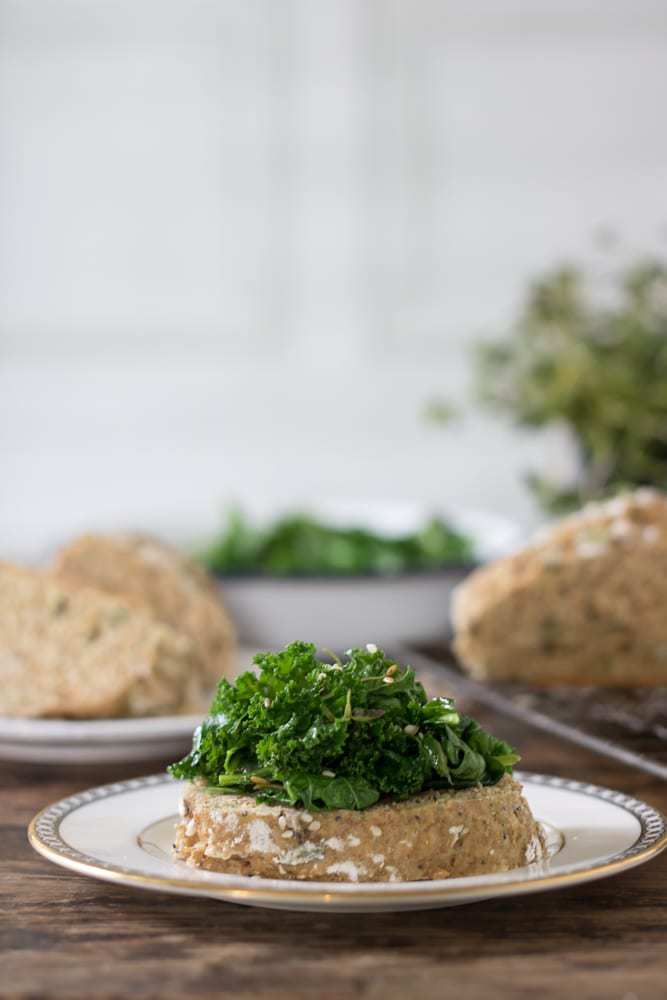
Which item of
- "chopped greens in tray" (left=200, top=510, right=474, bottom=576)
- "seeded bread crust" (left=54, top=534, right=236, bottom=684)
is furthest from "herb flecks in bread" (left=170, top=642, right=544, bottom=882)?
"chopped greens in tray" (left=200, top=510, right=474, bottom=576)

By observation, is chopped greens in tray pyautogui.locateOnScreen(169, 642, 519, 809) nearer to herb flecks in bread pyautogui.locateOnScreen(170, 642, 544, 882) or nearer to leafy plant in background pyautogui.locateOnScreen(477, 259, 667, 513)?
herb flecks in bread pyautogui.locateOnScreen(170, 642, 544, 882)

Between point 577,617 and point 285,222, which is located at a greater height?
point 285,222

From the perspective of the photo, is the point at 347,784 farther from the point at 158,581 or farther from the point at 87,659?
the point at 158,581

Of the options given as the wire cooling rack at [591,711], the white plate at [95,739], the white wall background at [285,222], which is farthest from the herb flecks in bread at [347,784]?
the white wall background at [285,222]

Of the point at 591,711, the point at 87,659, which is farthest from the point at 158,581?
the point at 591,711

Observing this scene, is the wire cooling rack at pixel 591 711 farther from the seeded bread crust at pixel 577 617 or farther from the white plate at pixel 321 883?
the white plate at pixel 321 883

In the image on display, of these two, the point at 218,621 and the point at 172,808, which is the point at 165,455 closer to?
the point at 218,621
